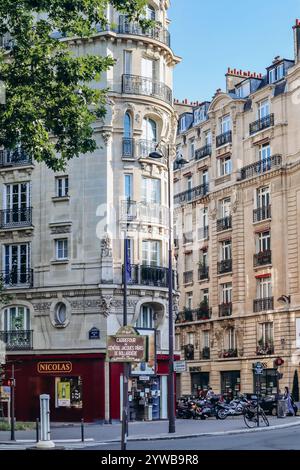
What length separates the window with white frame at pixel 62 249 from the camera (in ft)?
146

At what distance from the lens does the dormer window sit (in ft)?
204

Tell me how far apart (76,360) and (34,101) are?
1862 centimetres

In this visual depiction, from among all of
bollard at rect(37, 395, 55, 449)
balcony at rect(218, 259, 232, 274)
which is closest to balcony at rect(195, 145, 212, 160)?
balcony at rect(218, 259, 232, 274)

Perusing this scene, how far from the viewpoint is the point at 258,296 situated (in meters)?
61.4

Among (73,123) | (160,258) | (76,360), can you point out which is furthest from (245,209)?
(73,123)

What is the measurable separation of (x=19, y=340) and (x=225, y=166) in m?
25.9

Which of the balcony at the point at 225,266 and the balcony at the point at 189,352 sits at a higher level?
the balcony at the point at 225,266

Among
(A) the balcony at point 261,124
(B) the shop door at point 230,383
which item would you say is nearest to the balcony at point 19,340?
(B) the shop door at point 230,383

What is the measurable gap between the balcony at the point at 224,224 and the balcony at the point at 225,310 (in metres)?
5.18

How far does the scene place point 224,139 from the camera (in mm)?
66312

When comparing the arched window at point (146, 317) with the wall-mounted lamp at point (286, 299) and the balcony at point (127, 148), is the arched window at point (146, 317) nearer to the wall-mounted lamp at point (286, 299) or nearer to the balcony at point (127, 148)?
the balcony at point (127, 148)

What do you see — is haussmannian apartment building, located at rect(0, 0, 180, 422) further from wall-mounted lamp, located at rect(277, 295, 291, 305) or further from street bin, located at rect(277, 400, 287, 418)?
wall-mounted lamp, located at rect(277, 295, 291, 305)

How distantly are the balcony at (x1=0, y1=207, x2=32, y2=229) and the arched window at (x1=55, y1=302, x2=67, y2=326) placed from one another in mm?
4152

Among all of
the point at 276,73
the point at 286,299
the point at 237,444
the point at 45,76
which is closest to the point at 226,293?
the point at 286,299
